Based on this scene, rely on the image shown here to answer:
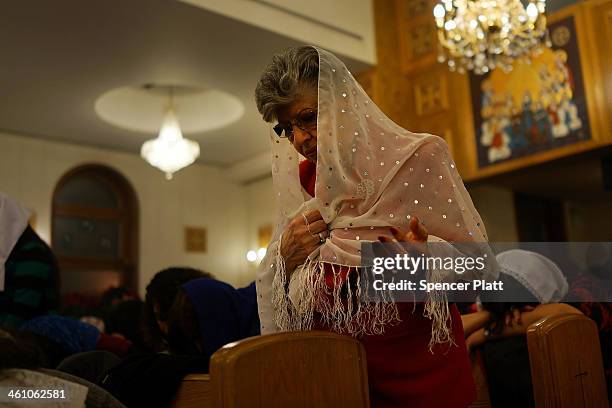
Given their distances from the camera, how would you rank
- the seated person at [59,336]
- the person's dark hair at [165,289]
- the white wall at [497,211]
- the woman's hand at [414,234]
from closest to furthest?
the woman's hand at [414,234]
the seated person at [59,336]
the person's dark hair at [165,289]
the white wall at [497,211]

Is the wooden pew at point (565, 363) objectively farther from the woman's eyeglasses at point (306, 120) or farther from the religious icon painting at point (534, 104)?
the religious icon painting at point (534, 104)

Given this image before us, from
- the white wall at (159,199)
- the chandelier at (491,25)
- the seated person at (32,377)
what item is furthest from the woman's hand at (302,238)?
the white wall at (159,199)

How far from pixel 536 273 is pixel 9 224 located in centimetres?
213

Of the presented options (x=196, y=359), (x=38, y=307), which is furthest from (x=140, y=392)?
(x=38, y=307)

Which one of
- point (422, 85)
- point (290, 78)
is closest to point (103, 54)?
A: point (422, 85)

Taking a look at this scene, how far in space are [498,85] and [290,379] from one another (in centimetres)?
509

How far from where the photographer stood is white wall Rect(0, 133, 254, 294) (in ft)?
24.2

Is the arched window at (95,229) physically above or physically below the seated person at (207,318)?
above

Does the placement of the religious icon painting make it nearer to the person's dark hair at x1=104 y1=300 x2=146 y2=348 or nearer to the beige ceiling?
the beige ceiling

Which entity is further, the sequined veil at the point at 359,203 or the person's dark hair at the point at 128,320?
the person's dark hair at the point at 128,320

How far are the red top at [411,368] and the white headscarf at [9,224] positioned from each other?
183cm

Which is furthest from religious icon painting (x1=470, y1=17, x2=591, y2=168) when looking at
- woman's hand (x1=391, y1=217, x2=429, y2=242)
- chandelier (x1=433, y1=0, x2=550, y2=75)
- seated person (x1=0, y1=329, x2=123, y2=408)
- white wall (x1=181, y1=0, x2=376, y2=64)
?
seated person (x1=0, y1=329, x2=123, y2=408)

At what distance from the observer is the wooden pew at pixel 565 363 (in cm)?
156

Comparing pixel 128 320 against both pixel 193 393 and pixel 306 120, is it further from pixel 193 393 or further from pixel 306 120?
pixel 306 120
